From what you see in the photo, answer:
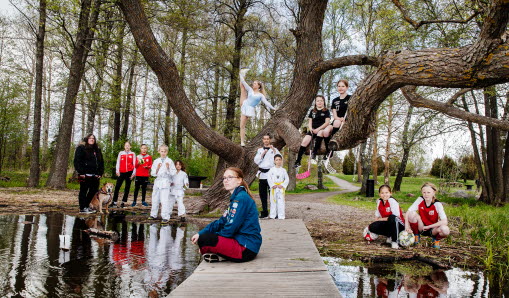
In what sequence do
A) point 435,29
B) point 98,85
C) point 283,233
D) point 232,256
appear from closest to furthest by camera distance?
point 232,256, point 283,233, point 435,29, point 98,85

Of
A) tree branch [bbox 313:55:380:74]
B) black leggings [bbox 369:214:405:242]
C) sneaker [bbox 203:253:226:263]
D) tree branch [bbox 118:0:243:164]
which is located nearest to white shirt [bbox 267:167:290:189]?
tree branch [bbox 118:0:243:164]

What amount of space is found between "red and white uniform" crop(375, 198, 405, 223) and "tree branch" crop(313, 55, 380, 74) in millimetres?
2420

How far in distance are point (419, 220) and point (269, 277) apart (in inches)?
153

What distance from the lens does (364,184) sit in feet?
76.1

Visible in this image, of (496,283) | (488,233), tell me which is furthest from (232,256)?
(488,233)

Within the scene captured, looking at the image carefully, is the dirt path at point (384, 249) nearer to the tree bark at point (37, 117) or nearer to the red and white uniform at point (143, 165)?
the red and white uniform at point (143, 165)

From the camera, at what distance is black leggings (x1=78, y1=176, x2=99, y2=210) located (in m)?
10.2

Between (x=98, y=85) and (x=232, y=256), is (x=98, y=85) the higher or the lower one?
the higher one

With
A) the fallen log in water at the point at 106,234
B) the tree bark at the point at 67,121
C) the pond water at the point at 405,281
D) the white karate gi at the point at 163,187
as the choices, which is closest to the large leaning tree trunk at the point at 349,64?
the white karate gi at the point at 163,187

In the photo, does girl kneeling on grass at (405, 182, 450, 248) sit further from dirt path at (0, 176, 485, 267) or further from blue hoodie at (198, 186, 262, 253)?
blue hoodie at (198, 186, 262, 253)

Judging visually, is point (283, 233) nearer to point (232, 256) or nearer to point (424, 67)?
point (232, 256)

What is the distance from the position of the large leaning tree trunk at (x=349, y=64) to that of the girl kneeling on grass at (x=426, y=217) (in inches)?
58.2

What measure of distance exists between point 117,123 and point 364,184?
54.4 ft

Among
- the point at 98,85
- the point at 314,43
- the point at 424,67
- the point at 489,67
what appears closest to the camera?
the point at 489,67
